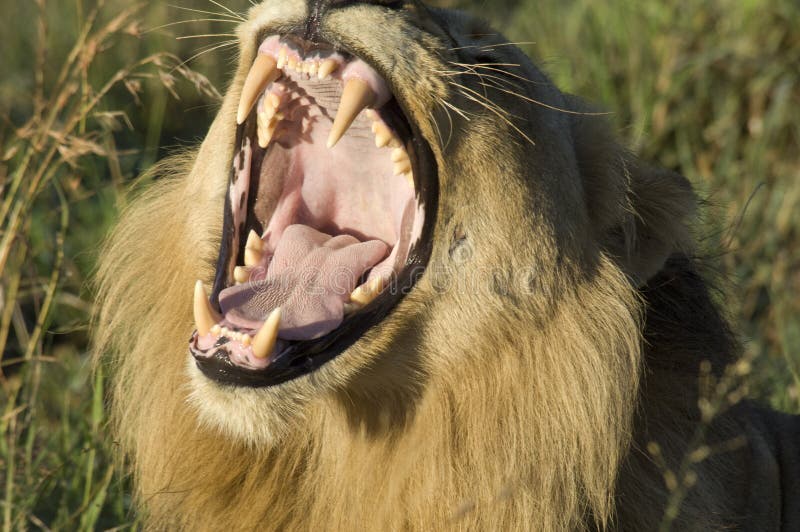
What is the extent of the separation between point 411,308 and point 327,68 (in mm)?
570

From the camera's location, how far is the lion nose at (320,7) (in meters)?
2.66

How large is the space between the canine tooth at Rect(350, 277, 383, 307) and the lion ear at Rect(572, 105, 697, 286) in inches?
21.8

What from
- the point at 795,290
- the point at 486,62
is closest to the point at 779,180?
the point at 795,290

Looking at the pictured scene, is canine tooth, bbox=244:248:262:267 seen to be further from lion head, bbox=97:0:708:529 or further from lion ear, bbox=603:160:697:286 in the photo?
lion ear, bbox=603:160:697:286

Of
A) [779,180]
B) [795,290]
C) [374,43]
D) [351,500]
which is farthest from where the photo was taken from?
[779,180]

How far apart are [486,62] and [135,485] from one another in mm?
1445

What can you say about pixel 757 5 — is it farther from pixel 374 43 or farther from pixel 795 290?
pixel 374 43

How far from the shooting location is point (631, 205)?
2996mm

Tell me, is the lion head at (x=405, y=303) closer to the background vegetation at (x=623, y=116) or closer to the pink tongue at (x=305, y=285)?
the pink tongue at (x=305, y=285)

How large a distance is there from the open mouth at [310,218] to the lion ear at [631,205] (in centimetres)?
46

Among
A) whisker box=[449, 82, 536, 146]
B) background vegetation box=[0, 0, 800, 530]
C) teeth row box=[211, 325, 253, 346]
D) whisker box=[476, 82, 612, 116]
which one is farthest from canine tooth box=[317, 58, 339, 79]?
background vegetation box=[0, 0, 800, 530]

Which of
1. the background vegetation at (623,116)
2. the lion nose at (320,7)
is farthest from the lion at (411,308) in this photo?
the background vegetation at (623,116)

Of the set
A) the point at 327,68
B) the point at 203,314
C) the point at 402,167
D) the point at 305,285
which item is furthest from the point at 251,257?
the point at 327,68

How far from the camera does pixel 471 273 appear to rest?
2734 millimetres
